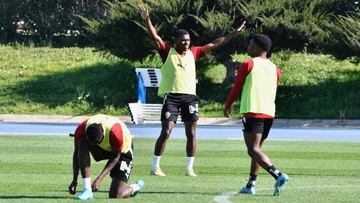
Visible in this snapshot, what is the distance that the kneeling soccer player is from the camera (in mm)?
11312

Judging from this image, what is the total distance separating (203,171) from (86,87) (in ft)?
57.5

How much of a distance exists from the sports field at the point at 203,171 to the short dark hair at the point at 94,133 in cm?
74

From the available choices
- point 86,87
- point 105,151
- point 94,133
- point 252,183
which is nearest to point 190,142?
point 252,183

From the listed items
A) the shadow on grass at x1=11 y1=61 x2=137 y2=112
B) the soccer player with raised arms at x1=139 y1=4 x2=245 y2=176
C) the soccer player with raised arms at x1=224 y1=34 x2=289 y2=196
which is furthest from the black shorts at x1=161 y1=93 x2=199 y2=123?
the shadow on grass at x1=11 y1=61 x2=137 y2=112

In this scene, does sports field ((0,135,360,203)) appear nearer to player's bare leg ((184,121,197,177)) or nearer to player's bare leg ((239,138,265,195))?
player's bare leg ((239,138,265,195))

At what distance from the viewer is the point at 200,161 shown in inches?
696

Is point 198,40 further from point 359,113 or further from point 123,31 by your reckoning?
point 359,113

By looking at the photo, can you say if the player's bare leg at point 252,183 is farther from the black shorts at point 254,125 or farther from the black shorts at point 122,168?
the black shorts at point 122,168

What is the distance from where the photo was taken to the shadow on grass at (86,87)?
32125 mm

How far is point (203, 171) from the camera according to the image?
1594 centimetres

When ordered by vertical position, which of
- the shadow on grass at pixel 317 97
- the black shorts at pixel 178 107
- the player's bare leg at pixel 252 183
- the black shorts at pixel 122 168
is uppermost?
the black shorts at pixel 178 107

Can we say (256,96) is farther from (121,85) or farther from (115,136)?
(121,85)

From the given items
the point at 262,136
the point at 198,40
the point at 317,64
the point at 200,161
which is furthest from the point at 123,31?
the point at 262,136

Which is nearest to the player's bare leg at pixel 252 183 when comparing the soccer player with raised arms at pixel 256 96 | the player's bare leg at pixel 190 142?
the soccer player with raised arms at pixel 256 96
